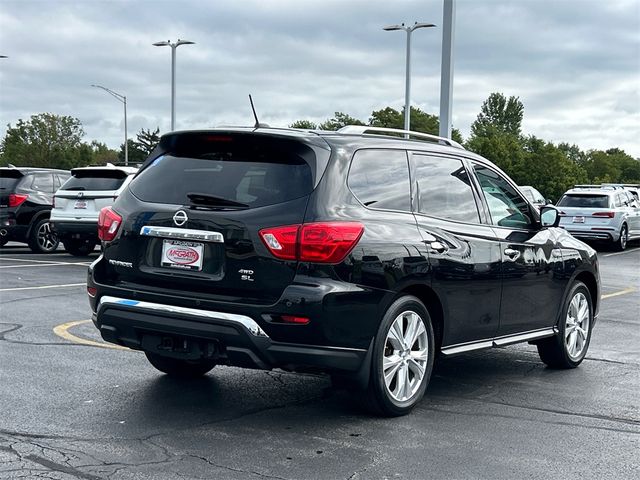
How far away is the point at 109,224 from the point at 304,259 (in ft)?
4.85

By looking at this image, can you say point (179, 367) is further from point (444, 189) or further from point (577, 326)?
point (577, 326)

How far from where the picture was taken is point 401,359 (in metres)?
5.80

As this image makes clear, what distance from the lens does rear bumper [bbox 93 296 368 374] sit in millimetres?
5242

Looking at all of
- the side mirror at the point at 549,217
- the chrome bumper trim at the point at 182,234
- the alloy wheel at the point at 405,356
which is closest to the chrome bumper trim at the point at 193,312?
the chrome bumper trim at the point at 182,234

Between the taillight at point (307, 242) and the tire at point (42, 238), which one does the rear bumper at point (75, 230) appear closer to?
the tire at point (42, 238)

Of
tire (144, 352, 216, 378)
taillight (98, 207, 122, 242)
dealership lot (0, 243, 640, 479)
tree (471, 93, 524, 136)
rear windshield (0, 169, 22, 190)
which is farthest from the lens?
tree (471, 93, 524, 136)

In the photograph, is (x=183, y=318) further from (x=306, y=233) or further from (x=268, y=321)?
(x=306, y=233)

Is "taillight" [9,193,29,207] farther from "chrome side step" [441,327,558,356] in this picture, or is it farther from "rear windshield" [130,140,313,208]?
"chrome side step" [441,327,558,356]

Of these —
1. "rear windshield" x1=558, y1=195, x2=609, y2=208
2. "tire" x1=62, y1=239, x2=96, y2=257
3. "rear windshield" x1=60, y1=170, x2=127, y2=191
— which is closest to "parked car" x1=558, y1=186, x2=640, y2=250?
"rear windshield" x1=558, y1=195, x2=609, y2=208

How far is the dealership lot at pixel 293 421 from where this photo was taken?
15.5 feet

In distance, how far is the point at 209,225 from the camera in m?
5.45

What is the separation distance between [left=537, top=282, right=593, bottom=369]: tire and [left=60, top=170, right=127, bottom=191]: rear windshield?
12006mm

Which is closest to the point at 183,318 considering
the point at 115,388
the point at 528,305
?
the point at 115,388

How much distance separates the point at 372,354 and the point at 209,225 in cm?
123
